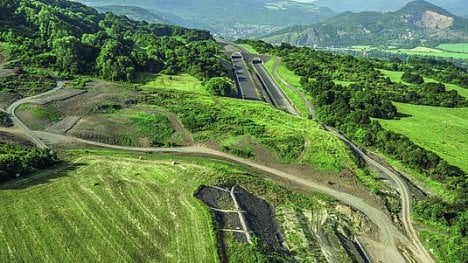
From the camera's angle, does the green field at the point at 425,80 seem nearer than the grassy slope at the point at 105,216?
No

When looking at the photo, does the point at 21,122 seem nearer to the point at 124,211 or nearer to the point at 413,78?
the point at 124,211

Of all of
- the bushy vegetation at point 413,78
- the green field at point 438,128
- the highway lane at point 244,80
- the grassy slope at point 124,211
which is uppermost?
the bushy vegetation at point 413,78

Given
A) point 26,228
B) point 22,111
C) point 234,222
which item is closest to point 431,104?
point 234,222

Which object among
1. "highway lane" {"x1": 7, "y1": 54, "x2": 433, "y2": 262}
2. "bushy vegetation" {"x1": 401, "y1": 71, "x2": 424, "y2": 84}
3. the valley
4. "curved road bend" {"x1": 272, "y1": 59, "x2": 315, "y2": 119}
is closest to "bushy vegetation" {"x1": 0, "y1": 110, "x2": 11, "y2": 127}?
the valley

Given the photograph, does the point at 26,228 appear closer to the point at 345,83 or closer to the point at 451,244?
the point at 451,244

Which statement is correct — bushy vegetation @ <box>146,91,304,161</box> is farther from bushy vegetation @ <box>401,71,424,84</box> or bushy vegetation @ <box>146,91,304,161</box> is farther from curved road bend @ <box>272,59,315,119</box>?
bushy vegetation @ <box>401,71,424,84</box>

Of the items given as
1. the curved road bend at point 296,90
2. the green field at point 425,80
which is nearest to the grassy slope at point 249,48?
the curved road bend at point 296,90

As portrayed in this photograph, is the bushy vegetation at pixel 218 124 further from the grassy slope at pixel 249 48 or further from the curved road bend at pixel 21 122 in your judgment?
the grassy slope at pixel 249 48
